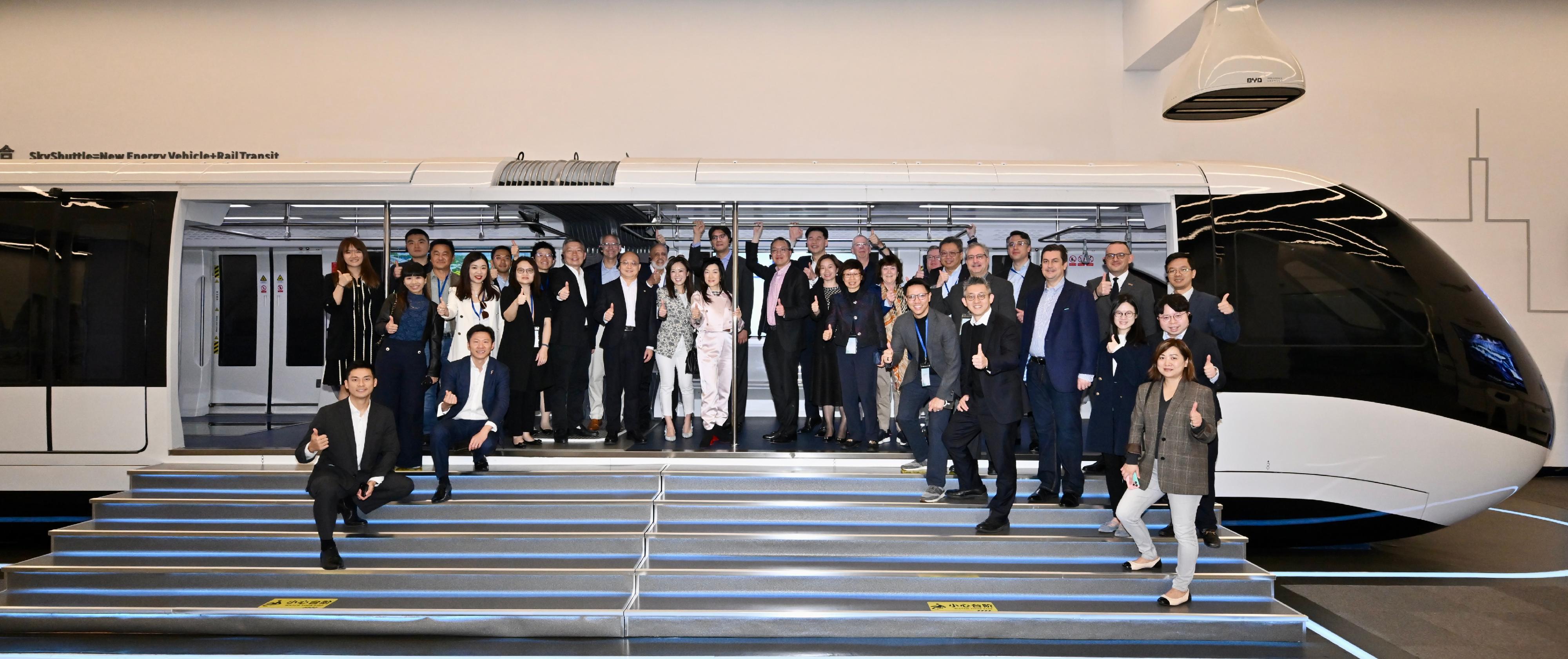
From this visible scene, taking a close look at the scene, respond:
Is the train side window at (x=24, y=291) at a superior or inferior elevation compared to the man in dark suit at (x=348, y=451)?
superior

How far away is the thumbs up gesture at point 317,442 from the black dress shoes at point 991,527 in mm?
3858

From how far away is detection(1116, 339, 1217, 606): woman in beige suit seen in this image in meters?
4.19

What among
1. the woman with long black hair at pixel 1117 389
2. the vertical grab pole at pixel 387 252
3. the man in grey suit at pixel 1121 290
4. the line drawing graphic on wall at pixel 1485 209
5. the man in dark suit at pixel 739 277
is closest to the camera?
the woman with long black hair at pixel 1117 389

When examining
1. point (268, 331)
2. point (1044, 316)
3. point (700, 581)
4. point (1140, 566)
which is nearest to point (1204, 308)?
point (1044, 316)

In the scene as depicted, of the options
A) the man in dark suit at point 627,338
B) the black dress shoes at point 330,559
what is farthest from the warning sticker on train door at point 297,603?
the man in dark suit at point 627,338

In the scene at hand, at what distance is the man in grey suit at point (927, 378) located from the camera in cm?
504

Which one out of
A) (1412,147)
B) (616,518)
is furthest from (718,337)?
(1412,147)

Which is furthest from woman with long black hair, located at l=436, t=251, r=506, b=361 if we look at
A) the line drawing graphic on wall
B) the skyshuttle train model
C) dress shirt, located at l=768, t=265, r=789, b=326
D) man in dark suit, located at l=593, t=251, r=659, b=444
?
the line drawing graphic on wall

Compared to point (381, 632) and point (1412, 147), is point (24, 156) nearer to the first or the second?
point (381, 632)

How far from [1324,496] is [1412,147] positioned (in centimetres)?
570

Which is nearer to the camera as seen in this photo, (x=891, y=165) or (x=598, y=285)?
(x=891, y=165)

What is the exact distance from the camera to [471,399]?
17.5 ft

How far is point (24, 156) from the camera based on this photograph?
8.84m

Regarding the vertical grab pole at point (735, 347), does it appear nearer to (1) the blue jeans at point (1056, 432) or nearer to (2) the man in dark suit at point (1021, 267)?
(2) the man in dark suit at point (1021, 267)
